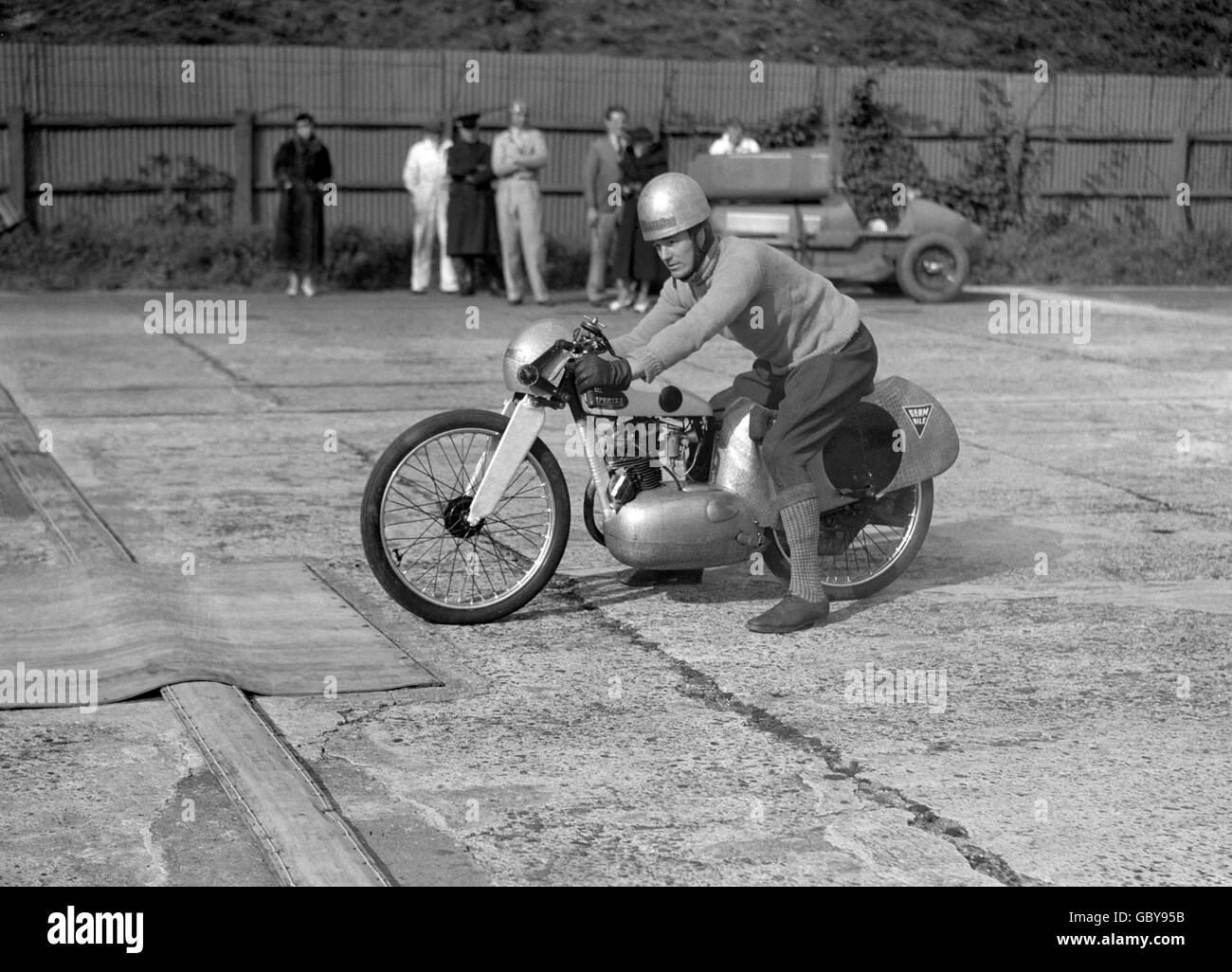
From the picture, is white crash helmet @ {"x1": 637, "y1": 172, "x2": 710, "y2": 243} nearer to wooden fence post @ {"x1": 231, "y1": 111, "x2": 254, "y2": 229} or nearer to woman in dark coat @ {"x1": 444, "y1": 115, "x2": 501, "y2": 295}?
→ woman in dark coat @ {"x1": 444, "y1": 115, "x2": 501, "y2": 295}

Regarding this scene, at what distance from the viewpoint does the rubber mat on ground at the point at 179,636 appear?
550cm

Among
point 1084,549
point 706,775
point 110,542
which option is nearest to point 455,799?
point 706,775

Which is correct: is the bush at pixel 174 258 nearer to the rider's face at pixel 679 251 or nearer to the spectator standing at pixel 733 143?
the spectator standing at pixel 733 143

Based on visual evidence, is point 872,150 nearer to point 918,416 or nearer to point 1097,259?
point 1097,259

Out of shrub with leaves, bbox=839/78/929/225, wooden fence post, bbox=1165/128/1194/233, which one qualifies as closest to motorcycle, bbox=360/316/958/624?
shrub with leaves, bbox=839/78/929/225

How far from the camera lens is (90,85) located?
20.5 m

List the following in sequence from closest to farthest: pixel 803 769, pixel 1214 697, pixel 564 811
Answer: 1. pixel 564 811
2. pixel 803 769
3. pixel 1214 697

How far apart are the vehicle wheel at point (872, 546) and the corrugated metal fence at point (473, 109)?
13339 millimetres

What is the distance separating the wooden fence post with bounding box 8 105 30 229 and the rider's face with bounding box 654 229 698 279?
50.2 feet

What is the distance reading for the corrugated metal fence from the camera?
20.3 m

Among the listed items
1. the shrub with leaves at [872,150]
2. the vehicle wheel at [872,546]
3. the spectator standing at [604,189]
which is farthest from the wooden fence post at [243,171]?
the vehicle wheel at [872,546]
